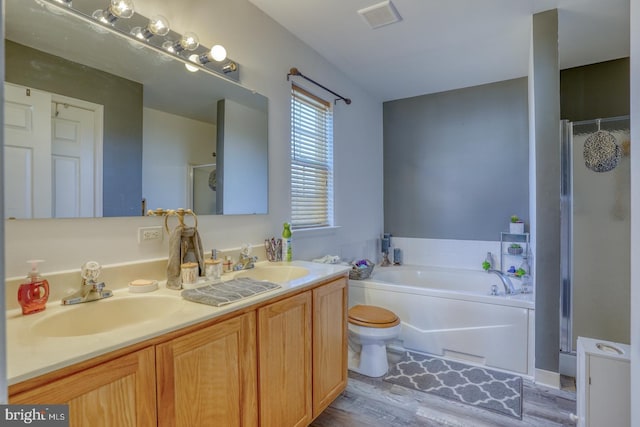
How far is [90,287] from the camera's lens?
4.10ft

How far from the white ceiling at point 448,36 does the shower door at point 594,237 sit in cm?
73

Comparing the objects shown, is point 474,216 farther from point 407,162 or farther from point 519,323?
point 519,323

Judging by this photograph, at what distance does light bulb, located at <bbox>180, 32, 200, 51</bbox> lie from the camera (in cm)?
167

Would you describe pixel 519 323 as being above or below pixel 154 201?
below

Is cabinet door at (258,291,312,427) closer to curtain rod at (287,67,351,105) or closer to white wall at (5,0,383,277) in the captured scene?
white wall at (5,0,383,277)

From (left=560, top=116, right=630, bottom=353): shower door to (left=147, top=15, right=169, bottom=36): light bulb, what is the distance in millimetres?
2988

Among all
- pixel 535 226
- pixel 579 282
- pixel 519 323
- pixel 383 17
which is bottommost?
pixel 519 323

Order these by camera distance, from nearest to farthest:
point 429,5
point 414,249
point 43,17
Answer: point 43,17 → point 429,5 → point 414,249

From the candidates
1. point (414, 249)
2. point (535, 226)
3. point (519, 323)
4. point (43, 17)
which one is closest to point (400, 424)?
point (519, 323)

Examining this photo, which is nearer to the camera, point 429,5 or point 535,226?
point 429,5

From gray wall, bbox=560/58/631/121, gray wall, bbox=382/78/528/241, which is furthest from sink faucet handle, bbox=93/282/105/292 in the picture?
gray wall, bbox=560/58/631/121

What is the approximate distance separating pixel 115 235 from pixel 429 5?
2.37 meters

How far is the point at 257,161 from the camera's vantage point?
2189 millimetres

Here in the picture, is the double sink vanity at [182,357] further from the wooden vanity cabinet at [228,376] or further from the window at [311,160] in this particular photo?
the window at [311,160]
